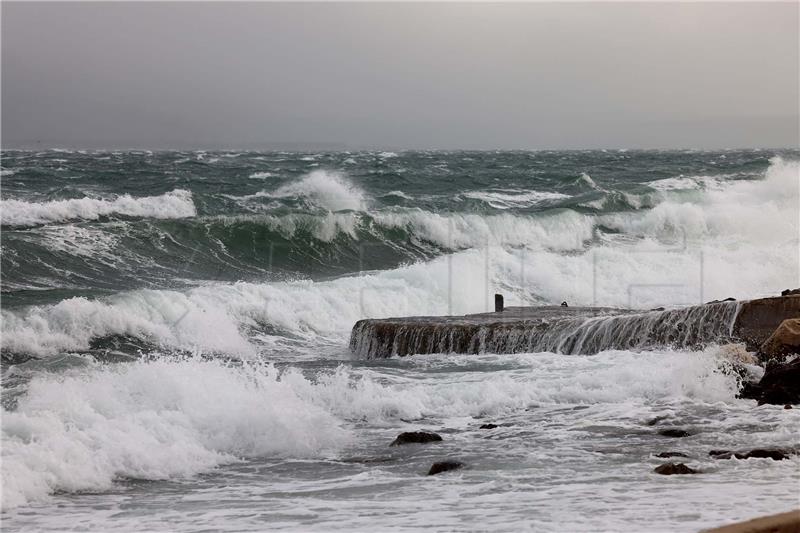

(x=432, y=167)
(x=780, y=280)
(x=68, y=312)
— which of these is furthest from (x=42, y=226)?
(x=432, y=167)

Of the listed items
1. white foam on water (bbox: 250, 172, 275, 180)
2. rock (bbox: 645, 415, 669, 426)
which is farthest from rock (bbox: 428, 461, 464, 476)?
white foam on water (bbox: 250, 172, 275, 180)

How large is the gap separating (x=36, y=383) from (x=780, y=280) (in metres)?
17.1

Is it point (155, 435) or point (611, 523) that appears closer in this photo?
point (611, 523)

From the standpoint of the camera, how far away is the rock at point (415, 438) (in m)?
9.61

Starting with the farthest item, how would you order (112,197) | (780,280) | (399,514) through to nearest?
(112,197)
(780,280)
(399,514)

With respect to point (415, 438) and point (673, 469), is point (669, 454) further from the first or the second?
point (415, 438)

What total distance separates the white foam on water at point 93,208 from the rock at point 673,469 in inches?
886

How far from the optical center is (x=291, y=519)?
23.7 feet

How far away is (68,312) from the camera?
1605cm

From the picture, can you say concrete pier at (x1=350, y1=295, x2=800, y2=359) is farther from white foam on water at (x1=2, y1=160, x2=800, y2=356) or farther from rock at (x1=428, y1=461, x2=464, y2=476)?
rock at (x1=428, y1=461, x2=464, y2=476)

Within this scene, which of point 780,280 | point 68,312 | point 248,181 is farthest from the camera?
point 248,181

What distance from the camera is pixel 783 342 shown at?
10.6 metres

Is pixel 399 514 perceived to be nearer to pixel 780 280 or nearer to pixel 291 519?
pixel 291 519

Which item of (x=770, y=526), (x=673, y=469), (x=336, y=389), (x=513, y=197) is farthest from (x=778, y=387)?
(x=513, y=197)
